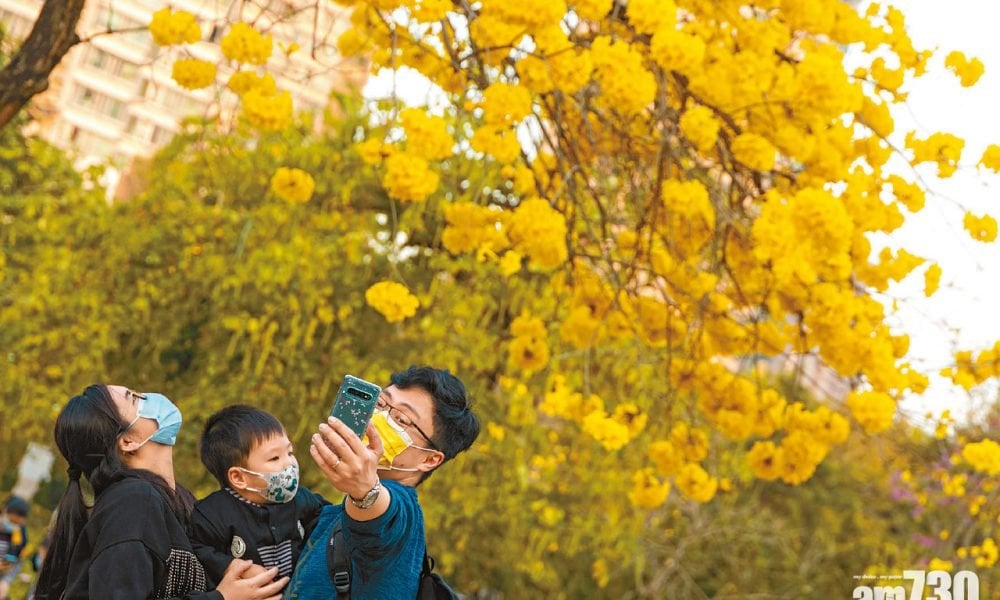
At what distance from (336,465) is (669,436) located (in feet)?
10.2

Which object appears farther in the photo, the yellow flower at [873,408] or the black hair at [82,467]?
the yellow flower at [873,408]

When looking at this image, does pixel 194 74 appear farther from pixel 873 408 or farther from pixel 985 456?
pixel 985 456

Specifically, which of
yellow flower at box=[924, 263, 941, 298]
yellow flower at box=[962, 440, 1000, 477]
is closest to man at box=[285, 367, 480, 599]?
yellow flower at box=[924, 263, 941, 298]

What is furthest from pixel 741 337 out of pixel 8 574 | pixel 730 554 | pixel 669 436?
pixel 730 554

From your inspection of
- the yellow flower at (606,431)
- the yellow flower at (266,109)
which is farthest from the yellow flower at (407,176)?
the yellow flower at (606,431)

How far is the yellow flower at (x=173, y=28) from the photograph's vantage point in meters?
4.04

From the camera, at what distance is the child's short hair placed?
2461 mm

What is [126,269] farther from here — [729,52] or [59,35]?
[729,52]

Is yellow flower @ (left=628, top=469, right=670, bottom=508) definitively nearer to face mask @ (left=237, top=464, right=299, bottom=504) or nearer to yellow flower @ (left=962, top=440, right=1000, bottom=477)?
yellow flower @ (left=962, top=440, right=1000, bottom=477)

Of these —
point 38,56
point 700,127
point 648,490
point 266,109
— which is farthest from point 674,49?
point 38,56

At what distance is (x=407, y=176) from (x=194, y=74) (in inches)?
36.9

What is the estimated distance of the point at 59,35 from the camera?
4.20 metres

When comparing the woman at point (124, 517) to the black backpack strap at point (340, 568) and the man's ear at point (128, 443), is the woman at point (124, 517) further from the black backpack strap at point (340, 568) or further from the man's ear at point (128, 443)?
the black backpack strap at point (340, 568)

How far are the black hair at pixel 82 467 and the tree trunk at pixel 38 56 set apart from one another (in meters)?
2.06
